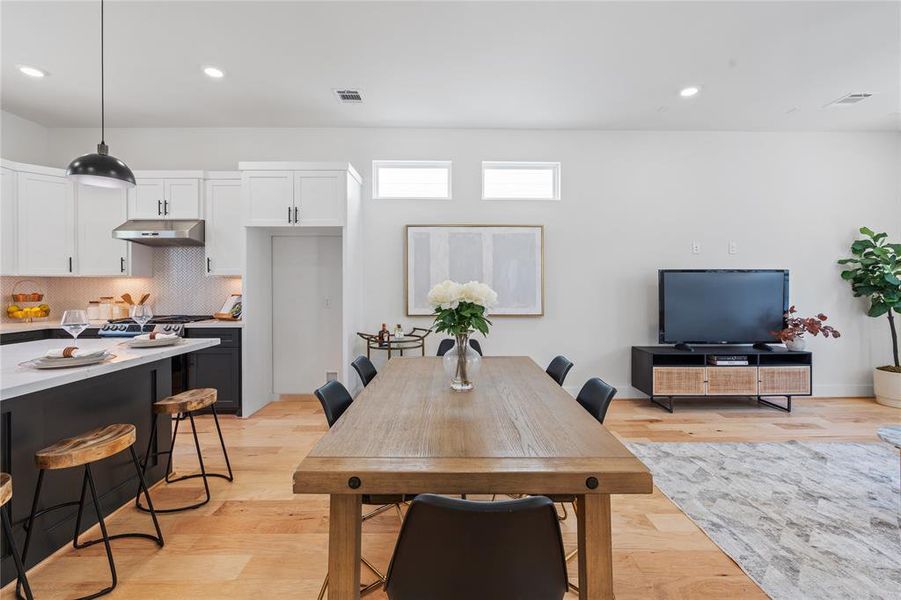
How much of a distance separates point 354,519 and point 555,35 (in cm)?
326

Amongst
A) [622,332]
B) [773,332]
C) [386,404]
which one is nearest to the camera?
[386,404]

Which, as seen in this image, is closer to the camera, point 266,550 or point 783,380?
point 266,550

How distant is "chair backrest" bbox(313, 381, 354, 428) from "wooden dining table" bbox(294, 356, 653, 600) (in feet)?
0.90

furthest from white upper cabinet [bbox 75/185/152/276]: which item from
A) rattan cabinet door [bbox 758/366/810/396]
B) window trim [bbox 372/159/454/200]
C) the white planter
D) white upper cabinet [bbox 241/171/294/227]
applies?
the white planter

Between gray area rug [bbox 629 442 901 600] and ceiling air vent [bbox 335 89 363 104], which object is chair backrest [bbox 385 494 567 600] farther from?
ceiling air vent [bbox 335 89 363 104]

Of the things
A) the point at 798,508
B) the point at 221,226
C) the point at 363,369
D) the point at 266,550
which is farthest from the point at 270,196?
the point at 798,508

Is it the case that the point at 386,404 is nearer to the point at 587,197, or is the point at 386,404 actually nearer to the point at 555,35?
the point at 555,35

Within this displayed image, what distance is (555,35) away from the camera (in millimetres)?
3059

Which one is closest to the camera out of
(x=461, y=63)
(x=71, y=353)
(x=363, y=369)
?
(x=71, y=353)

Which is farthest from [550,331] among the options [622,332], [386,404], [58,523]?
[58,523]

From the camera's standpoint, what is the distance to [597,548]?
4.21ft

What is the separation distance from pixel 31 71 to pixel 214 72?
1.52 meters

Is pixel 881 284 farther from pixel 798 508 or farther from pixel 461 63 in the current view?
pixel 461 63

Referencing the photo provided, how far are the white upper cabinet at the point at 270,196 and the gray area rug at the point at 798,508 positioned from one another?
3.86 metres
